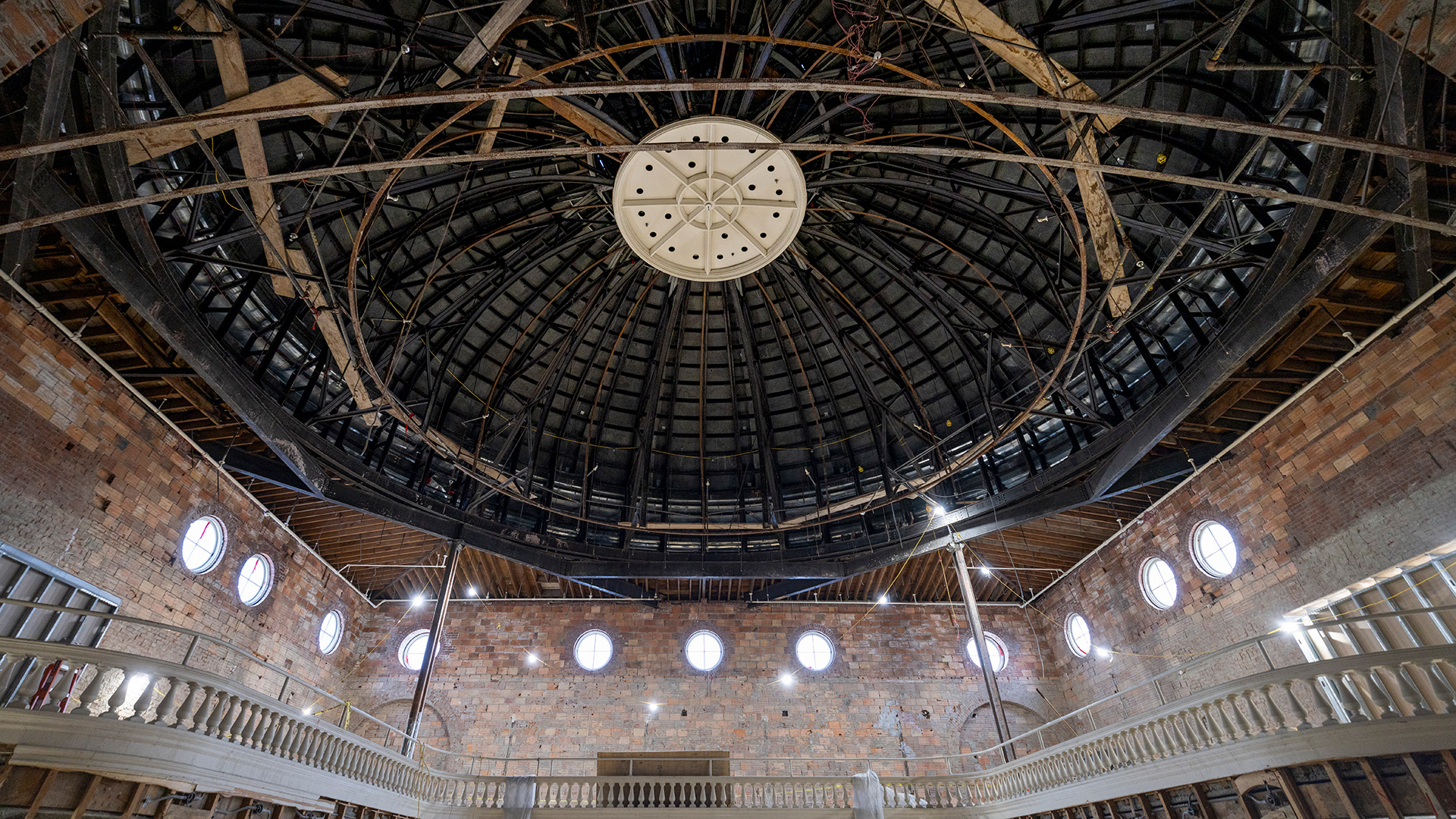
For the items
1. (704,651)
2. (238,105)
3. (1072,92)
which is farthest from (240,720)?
(1072,92)

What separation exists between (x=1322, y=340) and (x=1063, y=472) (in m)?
7.59

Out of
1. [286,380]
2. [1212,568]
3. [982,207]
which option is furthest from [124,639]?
[1212,568]

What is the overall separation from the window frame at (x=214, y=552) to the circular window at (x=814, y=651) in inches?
796

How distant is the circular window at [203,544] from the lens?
19.6 metres

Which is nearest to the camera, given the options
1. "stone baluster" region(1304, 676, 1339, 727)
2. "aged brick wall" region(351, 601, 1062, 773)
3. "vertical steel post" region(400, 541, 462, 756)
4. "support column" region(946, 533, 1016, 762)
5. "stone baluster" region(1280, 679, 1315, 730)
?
"stone baluster" region(1304, 676, 1339, 727)

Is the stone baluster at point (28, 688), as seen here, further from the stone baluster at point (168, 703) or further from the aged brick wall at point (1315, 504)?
the aged brick wall at point (1315, 504)

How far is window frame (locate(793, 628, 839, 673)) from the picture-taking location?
2870 centimetres

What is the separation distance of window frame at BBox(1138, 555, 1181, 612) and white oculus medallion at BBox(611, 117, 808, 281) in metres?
15.6

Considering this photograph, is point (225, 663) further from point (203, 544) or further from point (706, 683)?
point (706, 683)

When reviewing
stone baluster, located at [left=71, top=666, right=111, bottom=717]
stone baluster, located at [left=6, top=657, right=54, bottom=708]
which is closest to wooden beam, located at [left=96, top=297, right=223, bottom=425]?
stone baluster, located at [left=6, top=657, right=54, bottom=708]

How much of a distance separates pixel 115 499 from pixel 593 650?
16.8m

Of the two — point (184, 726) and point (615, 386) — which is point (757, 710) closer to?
point (615, 386)

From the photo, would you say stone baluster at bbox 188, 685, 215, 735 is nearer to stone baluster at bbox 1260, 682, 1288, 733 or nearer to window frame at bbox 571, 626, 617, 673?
window frame at bbox 571, 626, 617, 673

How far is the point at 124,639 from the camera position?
17234 millimetres
